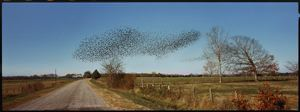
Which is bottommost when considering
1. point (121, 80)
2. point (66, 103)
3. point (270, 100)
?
point (66, 103)

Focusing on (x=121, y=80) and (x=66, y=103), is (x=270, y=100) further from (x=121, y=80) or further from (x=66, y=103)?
(x=121, y=80)

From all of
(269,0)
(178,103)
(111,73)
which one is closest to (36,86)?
(111,73)

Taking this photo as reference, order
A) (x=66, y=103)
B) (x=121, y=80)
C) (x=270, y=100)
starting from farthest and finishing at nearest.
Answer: (x=121, y=80)
(x=66, y=103)
(x=270, y=100)

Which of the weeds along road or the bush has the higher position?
the bush

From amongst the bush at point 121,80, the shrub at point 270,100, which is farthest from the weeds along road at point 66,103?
the bush at point 121,80

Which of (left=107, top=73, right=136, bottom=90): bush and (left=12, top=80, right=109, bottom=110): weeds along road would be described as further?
(left=107, top=73, right=136, bottom=90): bush

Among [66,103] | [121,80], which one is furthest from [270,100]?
[121,80]

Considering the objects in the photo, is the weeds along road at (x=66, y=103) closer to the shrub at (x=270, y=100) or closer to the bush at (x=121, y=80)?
the shrub at (x=270, y=100)

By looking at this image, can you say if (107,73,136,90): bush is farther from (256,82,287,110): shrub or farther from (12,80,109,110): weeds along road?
(256,82,287,110): shrub

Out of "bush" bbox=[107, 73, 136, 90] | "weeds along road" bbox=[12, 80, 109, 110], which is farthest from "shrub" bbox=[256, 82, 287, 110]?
"bush" bbox=[107, 73, 136, 90]

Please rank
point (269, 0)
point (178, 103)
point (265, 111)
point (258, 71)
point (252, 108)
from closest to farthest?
point (269, 0) < point (265, 111) < point (252, 108) < point (178, 103) < point (258, 71)

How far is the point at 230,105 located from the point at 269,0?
19.6 ft

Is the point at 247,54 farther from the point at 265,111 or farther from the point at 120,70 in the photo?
the point at 265,111

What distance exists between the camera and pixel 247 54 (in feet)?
193
